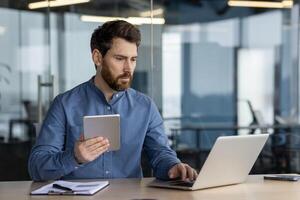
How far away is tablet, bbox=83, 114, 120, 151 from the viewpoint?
7.36 feet

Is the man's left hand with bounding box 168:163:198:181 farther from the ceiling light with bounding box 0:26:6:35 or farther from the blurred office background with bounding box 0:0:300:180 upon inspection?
the ceiling light with bounding box 0:26:6:35

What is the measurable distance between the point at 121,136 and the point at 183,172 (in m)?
0.34

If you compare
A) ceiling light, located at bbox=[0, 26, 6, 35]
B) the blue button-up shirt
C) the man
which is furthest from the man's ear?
ceiling light, located at bbox=[0, 26, 6, 35]

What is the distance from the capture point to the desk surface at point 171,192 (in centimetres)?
220

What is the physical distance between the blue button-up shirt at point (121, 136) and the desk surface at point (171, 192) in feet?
0.32

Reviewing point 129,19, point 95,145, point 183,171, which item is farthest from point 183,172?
point 129,19

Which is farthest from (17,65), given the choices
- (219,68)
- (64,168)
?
(64,168)

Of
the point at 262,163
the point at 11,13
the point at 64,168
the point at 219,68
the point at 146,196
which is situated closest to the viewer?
the point at 146,196

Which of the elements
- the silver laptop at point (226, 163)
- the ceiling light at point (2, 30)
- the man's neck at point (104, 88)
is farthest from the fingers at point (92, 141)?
the ceiling light at point (2, 30)

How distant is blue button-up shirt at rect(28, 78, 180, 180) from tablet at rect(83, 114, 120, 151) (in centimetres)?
21

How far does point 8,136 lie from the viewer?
5.55 meters

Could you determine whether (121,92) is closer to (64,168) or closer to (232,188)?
(64,168)

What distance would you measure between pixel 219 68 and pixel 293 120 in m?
1.16

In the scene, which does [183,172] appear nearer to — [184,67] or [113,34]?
[113,34]
